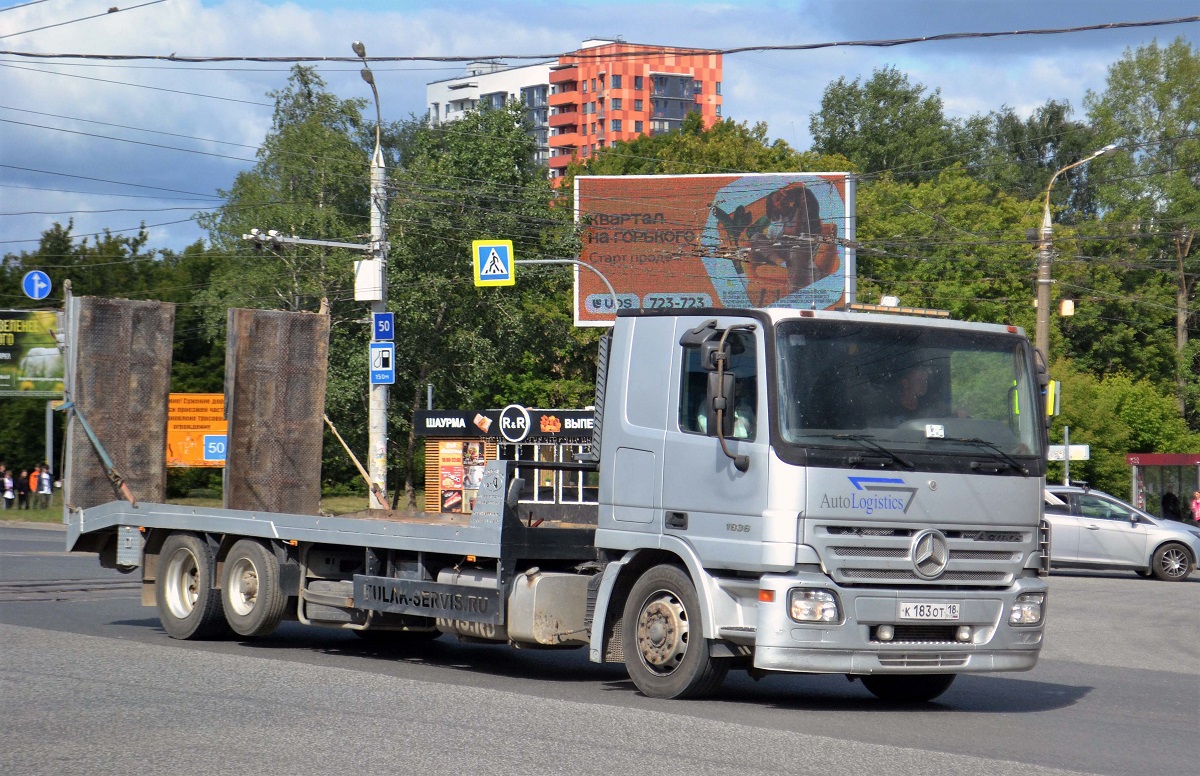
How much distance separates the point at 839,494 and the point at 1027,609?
1660 mm

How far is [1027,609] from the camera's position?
31.7 feet

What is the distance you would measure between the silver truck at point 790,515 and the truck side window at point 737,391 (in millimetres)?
12

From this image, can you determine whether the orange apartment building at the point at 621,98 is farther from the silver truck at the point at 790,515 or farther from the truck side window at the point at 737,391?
the truck side window at the point at 737,391

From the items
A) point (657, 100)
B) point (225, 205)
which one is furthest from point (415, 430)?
point (657, 100)

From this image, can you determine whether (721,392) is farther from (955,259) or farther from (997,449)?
(955,259)

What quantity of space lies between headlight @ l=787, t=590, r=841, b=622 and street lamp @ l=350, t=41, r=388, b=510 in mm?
15705

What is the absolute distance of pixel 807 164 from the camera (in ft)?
206

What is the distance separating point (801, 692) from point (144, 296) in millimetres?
59508

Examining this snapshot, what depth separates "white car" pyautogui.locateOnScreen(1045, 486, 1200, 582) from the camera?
83.1 ft

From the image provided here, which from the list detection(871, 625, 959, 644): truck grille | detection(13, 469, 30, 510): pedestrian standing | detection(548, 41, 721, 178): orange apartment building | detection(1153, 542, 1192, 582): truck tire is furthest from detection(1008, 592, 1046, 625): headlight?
detection(548, 41, 721, 178): orange apartment building

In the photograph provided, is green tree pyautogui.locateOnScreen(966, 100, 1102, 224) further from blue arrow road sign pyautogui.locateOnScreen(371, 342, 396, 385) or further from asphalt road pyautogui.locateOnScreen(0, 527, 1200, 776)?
asphalt road pyautogui.locateOnScreen(0, 527, 1200, 776)

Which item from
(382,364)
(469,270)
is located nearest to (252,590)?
(382,364)

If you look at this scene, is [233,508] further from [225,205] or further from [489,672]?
[225,205]

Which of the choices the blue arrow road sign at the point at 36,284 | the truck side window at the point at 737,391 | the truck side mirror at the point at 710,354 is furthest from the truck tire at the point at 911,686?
the blue arrow road sign at the point at 36,284
